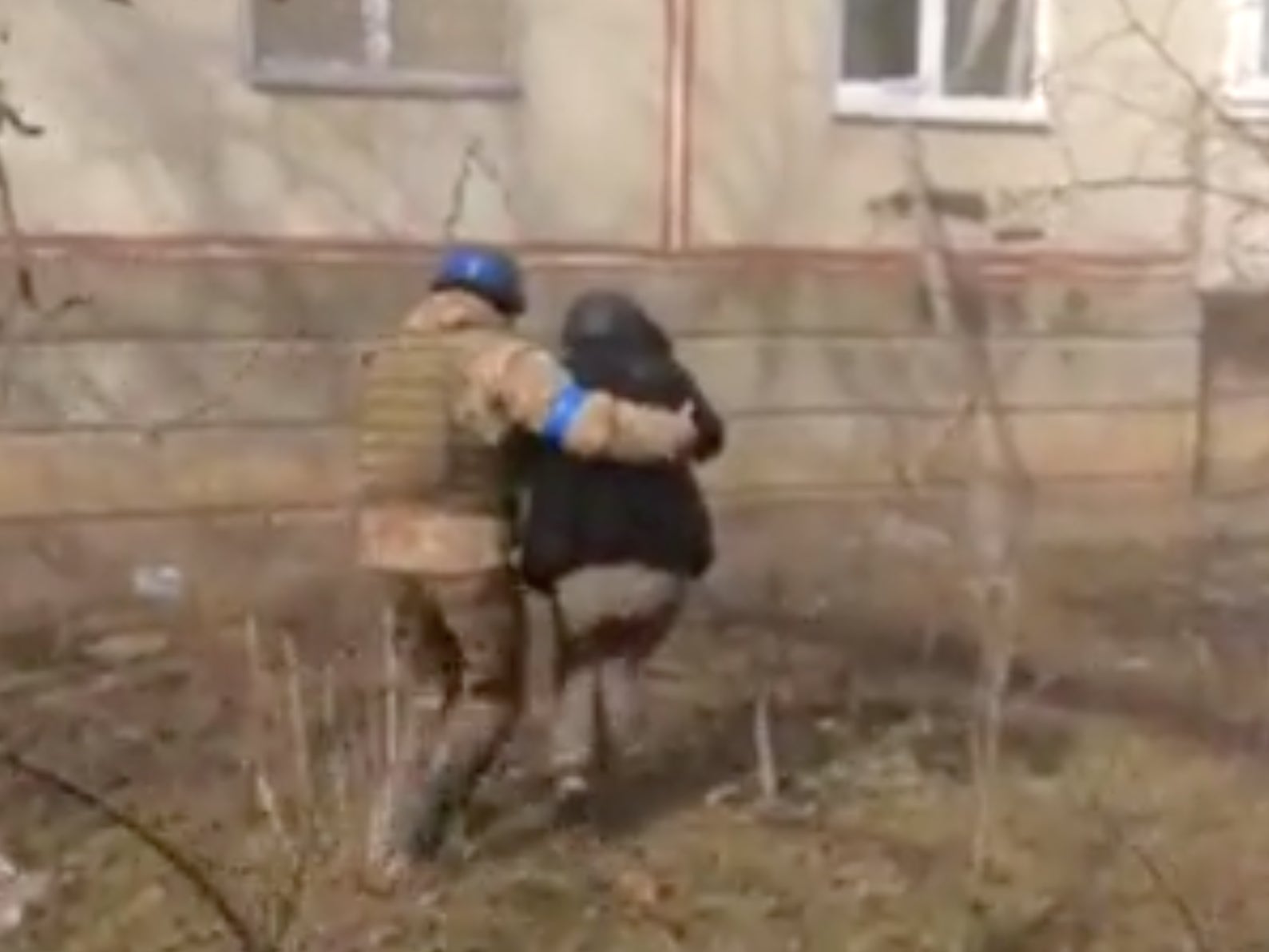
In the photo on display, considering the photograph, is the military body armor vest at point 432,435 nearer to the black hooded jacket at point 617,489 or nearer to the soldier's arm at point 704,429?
the black hooded jacket at point 617,489

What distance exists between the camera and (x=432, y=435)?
641 cm

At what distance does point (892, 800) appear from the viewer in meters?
7.51

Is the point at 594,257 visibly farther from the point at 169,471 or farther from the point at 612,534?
the point at 612,534

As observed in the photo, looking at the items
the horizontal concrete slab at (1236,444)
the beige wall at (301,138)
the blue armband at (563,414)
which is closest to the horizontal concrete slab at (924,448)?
the horizontal concrete slab at (1236,444)

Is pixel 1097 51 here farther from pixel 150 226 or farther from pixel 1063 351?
pixel 150 226

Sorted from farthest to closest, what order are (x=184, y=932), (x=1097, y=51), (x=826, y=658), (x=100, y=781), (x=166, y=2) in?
(x=1097, y=51)
(x=166, y=2)
(x=826, y=658)
(x=100, y=781)
(x=184, y=932)

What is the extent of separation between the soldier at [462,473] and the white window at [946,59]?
19.9 ft

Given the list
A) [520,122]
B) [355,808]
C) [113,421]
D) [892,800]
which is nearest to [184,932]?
[355,808]

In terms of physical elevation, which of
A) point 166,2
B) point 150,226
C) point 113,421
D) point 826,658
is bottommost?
point 826,658

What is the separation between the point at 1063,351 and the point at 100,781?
21.8ft

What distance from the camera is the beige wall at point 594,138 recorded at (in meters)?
10.5

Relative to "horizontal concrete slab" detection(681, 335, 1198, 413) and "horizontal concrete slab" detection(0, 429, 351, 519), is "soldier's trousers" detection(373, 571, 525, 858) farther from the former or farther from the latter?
"horizontal concrete slab" detection(681, 335, 1198, 413)

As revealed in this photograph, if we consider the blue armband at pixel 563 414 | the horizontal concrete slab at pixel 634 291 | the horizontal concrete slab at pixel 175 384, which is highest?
the blue armband at pixel 563 414

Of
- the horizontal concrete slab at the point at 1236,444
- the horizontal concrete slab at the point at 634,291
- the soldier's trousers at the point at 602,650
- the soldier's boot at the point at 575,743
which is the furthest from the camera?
the horizontal concrete slab at the point at 1236,444
